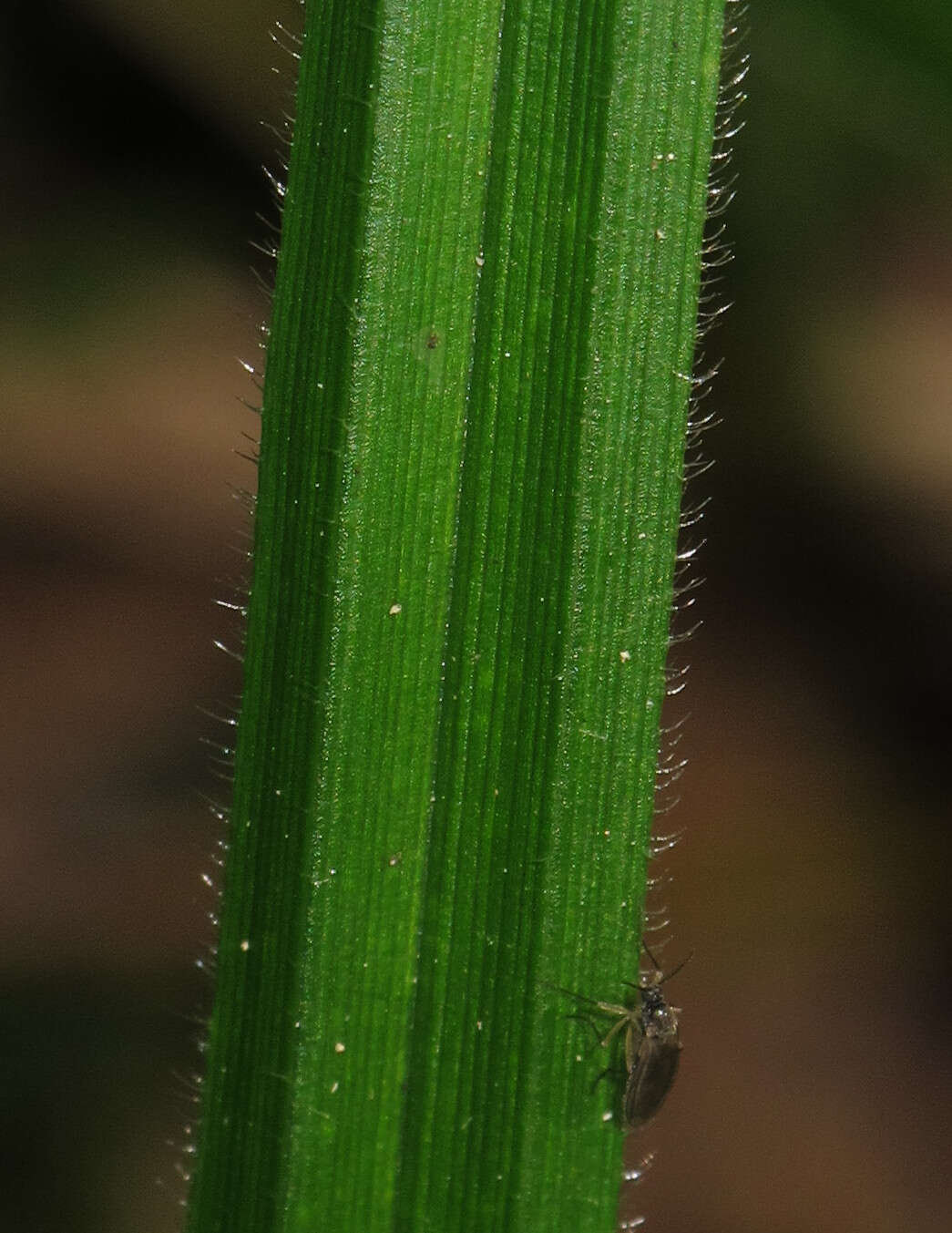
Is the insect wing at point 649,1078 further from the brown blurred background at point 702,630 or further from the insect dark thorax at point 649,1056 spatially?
the brown blurred background at point 702,630

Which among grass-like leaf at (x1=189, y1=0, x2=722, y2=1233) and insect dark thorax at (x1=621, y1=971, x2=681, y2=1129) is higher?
grass-like leaf at (x1=189, y1=0, x2=722, y2=1233)

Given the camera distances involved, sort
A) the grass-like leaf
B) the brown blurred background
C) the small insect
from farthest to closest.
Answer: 1. the brown blurred background
2. the small insect
3. the grass-like leaf

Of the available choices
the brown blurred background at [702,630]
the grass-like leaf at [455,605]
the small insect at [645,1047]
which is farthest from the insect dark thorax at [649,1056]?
the brown blurred background at [702,630]

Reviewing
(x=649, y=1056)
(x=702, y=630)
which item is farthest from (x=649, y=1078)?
(x=702, y=630)

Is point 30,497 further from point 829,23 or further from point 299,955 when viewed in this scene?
point 829,23

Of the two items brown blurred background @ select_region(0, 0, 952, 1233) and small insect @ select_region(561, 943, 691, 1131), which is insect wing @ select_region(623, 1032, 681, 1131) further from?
brown blurred background @ select_region(0, 0, 952, 1233)

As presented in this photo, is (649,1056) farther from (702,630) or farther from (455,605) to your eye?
(702,630)

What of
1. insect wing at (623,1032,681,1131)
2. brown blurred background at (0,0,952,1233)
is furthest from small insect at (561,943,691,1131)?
brown blurred background at (0,0,952,1233)
